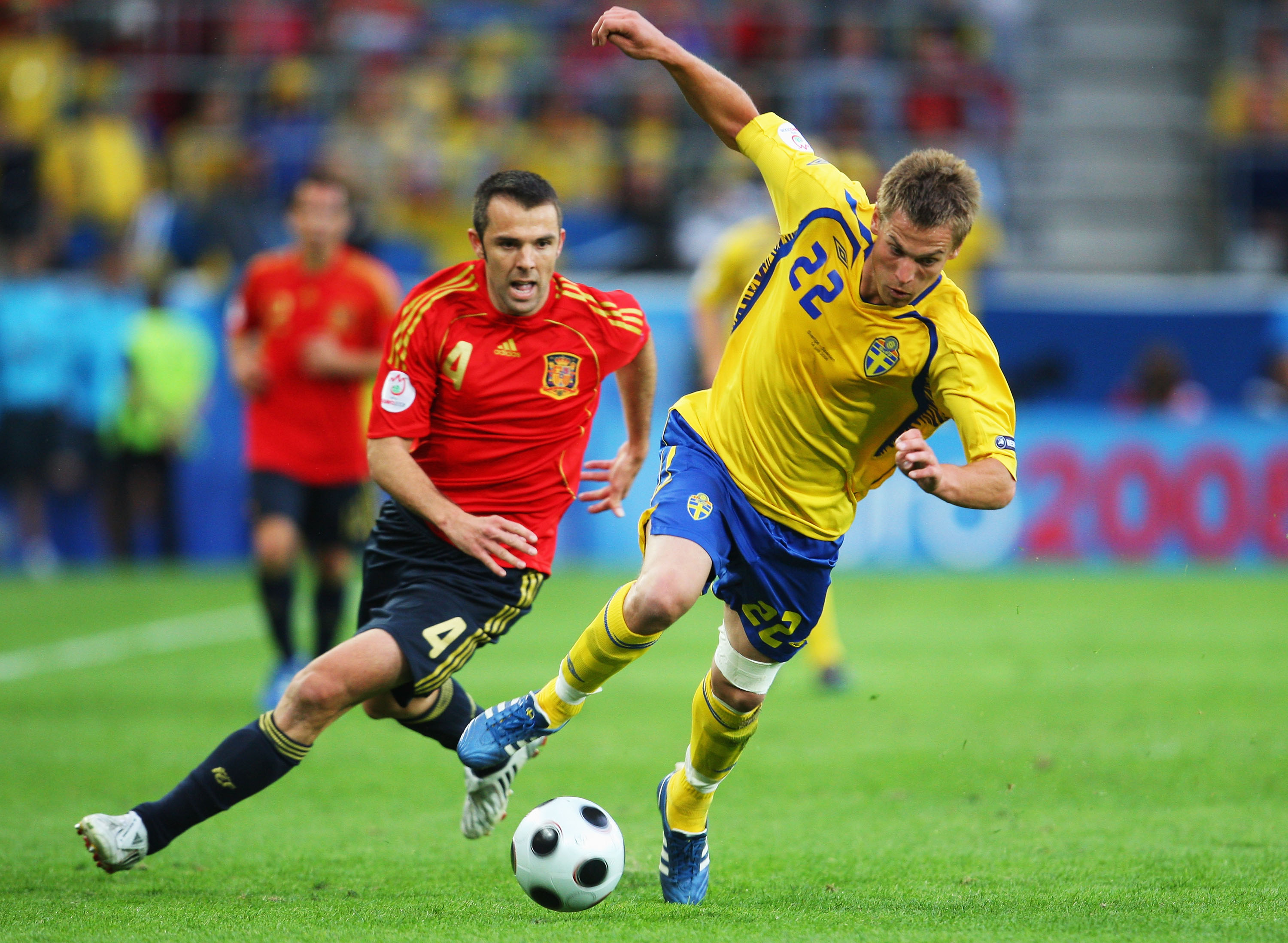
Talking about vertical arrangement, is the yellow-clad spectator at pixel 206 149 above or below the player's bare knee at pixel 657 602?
above

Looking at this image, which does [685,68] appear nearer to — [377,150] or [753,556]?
[753,556]

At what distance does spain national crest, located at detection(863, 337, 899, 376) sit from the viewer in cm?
461

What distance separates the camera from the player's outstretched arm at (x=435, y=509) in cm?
482

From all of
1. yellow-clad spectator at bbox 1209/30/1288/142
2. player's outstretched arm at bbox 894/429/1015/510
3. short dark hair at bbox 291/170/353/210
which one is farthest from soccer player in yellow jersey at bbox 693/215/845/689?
yellow-clad spectator at bbox 1209/30/1288/142

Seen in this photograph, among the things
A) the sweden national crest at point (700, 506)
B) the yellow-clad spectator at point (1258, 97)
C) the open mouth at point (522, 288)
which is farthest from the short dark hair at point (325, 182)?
the yellow-clad spectator at point (1258, 97)

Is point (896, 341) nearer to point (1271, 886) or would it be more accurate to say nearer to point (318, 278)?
point (1271, 886)

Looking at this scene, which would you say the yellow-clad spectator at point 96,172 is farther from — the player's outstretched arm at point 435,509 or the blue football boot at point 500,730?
the blue football boot at point 500,730

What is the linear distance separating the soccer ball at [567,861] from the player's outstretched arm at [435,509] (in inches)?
33.5

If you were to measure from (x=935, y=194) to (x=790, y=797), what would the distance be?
2882 mm

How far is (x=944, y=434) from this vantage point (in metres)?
14.6

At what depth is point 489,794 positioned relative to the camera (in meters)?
4.97

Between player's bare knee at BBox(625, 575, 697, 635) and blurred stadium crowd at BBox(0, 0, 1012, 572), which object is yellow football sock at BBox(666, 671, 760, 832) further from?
blurred stadium crowd at BBox(0, 0, 1012, 572)

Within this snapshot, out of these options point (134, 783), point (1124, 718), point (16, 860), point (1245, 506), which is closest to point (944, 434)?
point (1245, 506)

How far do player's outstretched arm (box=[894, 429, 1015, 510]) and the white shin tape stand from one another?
2.95 feet
